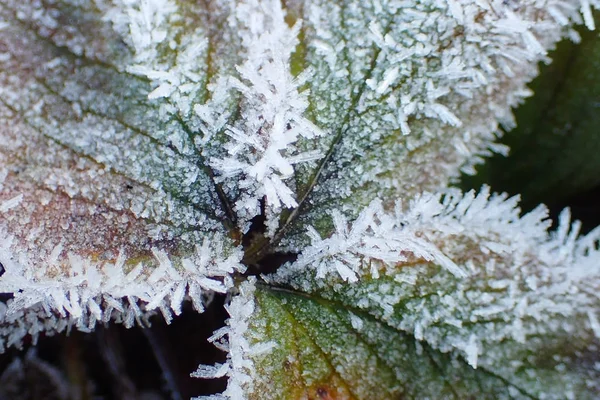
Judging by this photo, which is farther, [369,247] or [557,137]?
[557,137]

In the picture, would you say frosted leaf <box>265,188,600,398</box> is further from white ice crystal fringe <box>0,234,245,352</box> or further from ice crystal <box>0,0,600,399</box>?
white ice crystal fringe <box>0,234,245,352</box>

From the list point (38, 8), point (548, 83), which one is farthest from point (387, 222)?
point (38, 8)

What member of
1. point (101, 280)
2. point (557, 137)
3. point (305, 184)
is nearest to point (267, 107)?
point (305, 184)

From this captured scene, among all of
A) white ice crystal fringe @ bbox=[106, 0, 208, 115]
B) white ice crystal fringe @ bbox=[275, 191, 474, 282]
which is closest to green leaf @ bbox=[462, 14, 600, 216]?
white ice crystal fringe @ bbox=[275, 191, 474, 282]

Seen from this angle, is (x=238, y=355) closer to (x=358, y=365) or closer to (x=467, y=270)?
(x=358, y=365)

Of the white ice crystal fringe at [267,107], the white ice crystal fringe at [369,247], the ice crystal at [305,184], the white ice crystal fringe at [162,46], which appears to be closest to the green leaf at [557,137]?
the ice crystal at [305,184]

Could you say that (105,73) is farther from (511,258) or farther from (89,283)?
(511,258)

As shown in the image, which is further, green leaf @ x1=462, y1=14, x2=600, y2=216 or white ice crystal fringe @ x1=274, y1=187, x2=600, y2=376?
green leaf @ x1=462, y1=14, x2=600, y2=216
